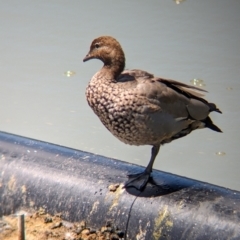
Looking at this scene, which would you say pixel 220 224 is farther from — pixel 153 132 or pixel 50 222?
pixel 50 222

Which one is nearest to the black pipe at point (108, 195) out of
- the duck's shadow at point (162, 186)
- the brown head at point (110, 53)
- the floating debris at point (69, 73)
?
the duck's shadow at point (162, 186)

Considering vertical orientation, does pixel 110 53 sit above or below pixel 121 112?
above

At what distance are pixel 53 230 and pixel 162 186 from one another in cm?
42

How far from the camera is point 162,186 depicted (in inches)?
99.1

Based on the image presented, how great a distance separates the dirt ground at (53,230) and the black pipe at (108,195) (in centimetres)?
3

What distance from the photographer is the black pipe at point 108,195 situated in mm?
2312

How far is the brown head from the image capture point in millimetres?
2689

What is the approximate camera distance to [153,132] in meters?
2.53

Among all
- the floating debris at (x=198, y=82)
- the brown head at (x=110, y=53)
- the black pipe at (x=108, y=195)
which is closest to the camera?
the black pipe at (x=108, y=195)

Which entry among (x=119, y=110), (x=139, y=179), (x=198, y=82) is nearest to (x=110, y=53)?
(x=119, y=110)

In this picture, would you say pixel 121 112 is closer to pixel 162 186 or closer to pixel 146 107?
pixel 146 107

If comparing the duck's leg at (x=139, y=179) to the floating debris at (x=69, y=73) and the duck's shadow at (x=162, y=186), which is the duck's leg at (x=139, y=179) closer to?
the duck's shadow at (x=162, y=186)

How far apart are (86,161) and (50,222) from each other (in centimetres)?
28

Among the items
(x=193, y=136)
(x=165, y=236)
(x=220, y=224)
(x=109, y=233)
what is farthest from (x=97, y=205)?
(x=193, y=136)
